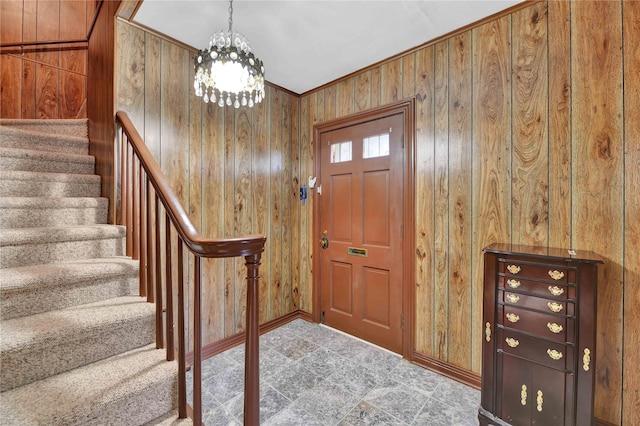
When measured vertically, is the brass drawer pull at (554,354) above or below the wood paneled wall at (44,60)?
below

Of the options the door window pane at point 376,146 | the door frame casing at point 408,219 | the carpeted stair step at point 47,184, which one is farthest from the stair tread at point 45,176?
the door frame casing at point 408,219

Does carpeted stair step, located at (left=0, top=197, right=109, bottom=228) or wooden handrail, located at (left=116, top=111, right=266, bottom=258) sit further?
carpeted stair step, located at (left=0, top=197, right=109, bottom=228)

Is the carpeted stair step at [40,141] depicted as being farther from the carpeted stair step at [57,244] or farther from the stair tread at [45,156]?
the carpeted stair step at [57,244]

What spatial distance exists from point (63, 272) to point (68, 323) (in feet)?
0.93

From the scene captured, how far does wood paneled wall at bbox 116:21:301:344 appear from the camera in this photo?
2135 millimetres

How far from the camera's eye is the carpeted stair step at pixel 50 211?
5.16ft

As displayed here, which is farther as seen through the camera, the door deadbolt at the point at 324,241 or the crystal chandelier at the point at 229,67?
the door deadbolt at the point at 324,241

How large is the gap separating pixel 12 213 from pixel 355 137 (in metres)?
2.49

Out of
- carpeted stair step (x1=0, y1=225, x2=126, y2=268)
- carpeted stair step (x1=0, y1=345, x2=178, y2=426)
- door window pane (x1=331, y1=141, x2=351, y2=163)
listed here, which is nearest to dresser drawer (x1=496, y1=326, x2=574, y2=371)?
carpeted stair step (x1=0, y1=345, x2=178, y2=426)

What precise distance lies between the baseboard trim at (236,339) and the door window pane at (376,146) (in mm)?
1869

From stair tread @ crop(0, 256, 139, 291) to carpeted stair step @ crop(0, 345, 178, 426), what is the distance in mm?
427

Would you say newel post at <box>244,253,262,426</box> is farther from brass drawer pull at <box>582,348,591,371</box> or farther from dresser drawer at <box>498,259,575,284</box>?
brass drawer pull at <box>582,348,591,371</box>

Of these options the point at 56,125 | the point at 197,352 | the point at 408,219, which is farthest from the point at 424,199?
the point at 56,125

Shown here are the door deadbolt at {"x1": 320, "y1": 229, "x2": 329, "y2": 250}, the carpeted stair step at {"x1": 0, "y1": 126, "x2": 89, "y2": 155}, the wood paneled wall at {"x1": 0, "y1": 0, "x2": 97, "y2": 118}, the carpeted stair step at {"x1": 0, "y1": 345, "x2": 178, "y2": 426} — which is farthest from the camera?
the wood paneled wall at {"x1": 0, "y1": 0, "x2": 97, "y2": 118}
